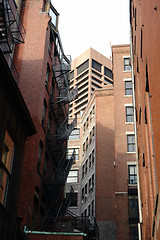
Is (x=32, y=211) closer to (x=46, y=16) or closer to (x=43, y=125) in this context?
(x=43, y=125)

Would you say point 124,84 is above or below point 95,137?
above

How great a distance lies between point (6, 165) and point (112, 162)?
32154mm

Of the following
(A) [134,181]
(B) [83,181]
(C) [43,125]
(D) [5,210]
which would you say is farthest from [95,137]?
(D) [5,210]

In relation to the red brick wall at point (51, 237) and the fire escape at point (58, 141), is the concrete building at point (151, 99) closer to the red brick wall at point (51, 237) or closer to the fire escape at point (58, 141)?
the red brick wall at point (51, 237)

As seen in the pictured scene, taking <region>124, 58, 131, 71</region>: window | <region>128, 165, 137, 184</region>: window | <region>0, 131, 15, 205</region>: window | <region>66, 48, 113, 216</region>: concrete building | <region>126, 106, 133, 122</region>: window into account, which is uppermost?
<region>66, 48, 113, 216</region>: concrete building

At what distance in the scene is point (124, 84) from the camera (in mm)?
44531

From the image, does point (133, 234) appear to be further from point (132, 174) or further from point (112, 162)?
point (112, 162)

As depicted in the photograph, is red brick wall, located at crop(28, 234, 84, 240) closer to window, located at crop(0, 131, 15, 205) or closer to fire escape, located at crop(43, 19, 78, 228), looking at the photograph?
fire escape, located at crop(43, 19, 78, 228)

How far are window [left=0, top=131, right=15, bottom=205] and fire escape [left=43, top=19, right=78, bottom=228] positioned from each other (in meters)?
12.0

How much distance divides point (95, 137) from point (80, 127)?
50.0 ft

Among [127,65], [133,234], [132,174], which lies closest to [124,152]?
[132,174]

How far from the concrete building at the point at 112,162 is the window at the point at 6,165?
2346cm

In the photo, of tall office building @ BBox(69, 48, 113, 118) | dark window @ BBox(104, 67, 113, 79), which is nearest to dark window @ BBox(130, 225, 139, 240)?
tall office building @ BBox(69, 48, 113, 118)

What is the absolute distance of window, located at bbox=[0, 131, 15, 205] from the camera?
1395 cm
